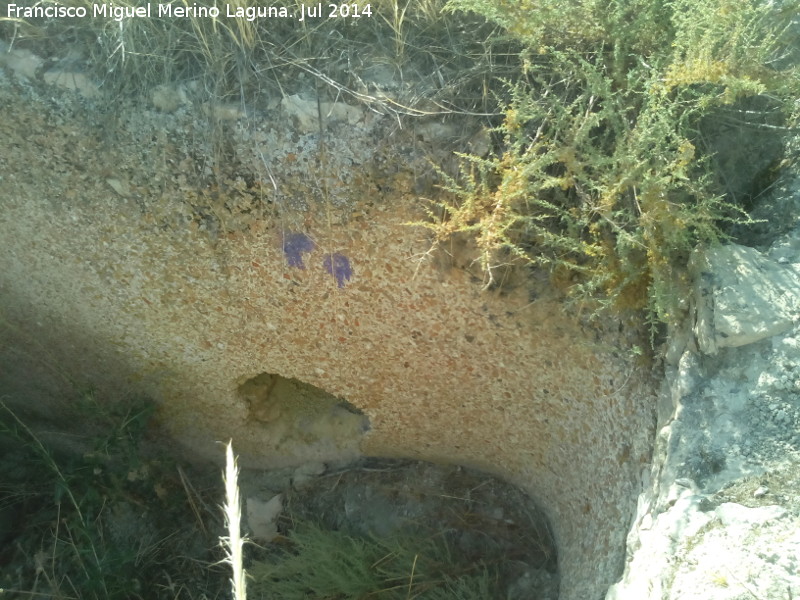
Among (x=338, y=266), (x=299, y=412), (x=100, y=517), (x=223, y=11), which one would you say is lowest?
(x=100, y=517)

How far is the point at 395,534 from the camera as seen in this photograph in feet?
7.73

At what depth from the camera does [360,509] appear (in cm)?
255

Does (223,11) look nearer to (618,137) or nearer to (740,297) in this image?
(618,137)

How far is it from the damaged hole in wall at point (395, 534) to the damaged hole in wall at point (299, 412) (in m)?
0.14

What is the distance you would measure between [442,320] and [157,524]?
4.75 feet

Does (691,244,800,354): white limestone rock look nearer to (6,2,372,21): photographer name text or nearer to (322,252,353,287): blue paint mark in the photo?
(322,252,353,287): blue paint mark

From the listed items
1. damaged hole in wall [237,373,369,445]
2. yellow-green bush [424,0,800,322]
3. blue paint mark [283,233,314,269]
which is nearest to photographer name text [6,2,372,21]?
yellow-green bush [424,0,800,322]

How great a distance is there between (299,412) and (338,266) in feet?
2.79

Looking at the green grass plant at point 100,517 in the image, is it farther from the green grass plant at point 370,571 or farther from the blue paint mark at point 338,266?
the blue paint mark at point 338,266

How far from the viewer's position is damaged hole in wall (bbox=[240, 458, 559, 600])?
2207 millimetres

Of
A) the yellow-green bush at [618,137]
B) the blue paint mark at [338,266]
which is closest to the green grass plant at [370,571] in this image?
the blue paint mark at [338,266]

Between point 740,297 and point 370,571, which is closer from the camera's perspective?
point 740,297

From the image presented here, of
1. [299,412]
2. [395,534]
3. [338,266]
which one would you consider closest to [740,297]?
[338,266]

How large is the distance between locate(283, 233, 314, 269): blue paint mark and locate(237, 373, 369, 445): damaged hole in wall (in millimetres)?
625
